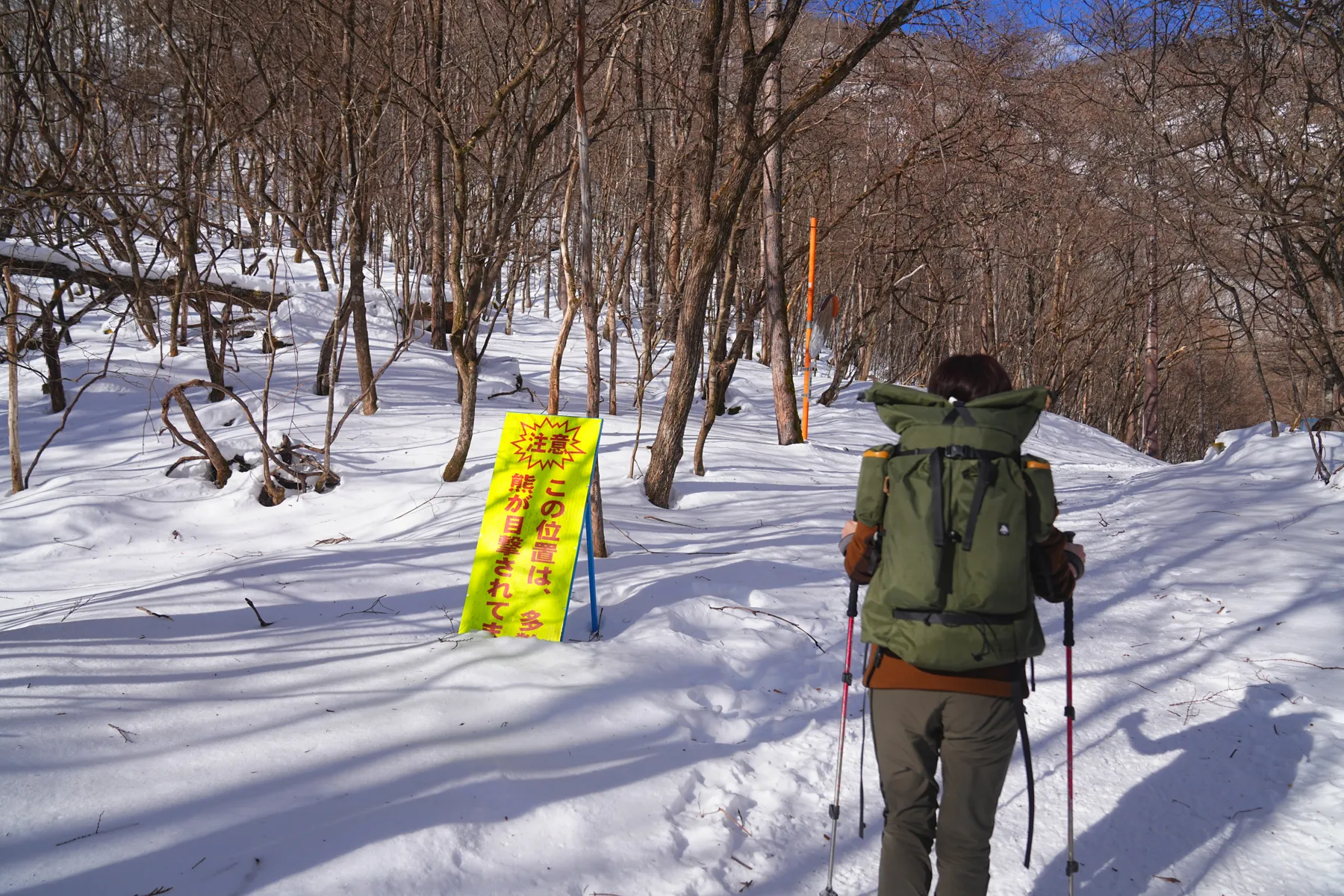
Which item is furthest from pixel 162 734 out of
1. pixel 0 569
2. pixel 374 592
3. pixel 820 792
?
pixel 0 569

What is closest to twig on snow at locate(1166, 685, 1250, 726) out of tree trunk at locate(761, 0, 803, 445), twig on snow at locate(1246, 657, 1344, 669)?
twig on snow at locate(1246, 657, 1344, 669)

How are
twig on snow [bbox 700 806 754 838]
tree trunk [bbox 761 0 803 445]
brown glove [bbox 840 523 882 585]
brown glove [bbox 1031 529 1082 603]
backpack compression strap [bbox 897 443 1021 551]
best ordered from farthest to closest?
tree trunk [bbox 761 0 803 445]
twig on snow [bbox 700 806 754 838]
brown glove [bbox 840 523 882 585]
brown glove [bbox 1031 529 1082 603]
backpack compression strap [bbox 897 443 1021 551]

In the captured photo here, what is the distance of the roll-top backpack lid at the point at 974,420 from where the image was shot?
2.11 metres

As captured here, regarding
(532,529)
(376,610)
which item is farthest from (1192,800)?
(376,610)

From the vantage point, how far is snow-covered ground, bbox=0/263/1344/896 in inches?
105

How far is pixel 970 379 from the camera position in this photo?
7.44 ft

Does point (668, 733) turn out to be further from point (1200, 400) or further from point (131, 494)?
point (1200, 400)

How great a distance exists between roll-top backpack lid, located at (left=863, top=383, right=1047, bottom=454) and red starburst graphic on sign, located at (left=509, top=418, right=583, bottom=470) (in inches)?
105

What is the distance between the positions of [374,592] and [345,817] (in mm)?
2401

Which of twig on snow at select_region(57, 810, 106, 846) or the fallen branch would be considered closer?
twig on snow at select_region(57, 810, 106, 846)

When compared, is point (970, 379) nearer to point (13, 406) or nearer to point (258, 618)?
point (258, 618)

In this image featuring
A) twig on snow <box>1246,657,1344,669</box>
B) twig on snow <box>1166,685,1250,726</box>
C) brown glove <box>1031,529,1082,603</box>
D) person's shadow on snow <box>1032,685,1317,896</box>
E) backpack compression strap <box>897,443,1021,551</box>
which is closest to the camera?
backpack compression strap <box>897,443,1021,551</box>

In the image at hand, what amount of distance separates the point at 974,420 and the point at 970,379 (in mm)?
194

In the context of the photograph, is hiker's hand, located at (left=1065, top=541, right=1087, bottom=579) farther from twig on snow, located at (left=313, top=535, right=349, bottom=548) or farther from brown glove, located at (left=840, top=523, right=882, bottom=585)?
twig on snow, located at (left=313, top=535, right=349, bottom=548)
